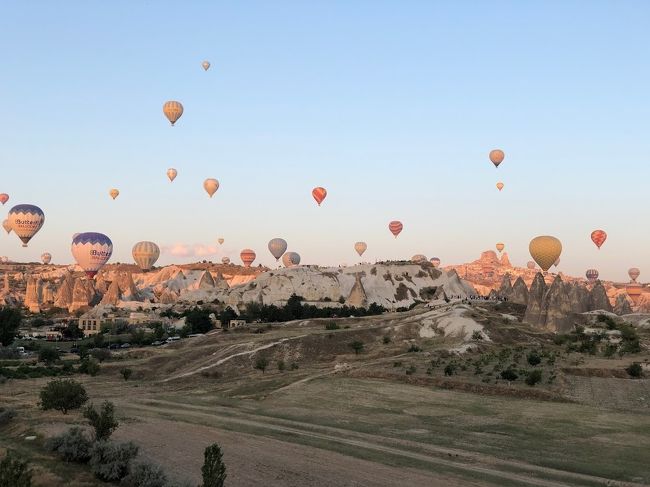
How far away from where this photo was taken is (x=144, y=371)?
236ft

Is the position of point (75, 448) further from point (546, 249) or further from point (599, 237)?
point (599, 237)

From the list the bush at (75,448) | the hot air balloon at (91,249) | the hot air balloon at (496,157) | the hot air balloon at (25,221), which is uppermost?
the hot air balloon at (496,157)

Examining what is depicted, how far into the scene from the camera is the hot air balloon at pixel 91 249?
148m

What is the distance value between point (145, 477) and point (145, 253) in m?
160

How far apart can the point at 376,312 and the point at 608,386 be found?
3621 inches

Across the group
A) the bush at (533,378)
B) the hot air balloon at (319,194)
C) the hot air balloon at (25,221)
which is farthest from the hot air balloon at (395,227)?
the bush at (533,378)

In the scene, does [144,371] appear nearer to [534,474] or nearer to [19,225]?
[534,474]

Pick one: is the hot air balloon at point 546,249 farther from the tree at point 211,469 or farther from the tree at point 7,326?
the tree at point 211,469

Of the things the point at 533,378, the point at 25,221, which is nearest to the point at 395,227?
the point at 25,221

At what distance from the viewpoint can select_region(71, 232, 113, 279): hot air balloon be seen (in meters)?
148

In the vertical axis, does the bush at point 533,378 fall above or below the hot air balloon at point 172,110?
below

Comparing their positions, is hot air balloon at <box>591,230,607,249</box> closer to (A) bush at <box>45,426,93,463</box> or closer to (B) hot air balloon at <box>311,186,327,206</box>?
(B) hot air balloon at <box>311,186,327,206</box>

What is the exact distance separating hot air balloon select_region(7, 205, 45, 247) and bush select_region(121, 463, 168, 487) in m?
132

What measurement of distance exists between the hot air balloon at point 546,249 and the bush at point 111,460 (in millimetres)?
102453
